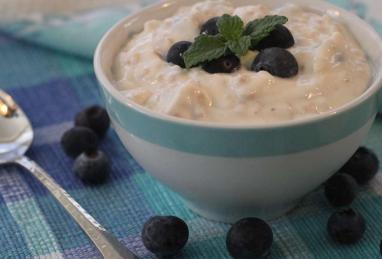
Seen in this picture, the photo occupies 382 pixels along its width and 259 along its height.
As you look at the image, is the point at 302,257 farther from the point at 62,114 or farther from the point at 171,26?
the point at 62,114

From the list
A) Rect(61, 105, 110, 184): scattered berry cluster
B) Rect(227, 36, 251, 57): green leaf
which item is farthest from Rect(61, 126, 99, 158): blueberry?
Rect(227, 36, 251, 57): green leaf

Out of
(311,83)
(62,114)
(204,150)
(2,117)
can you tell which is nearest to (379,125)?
(311,83)

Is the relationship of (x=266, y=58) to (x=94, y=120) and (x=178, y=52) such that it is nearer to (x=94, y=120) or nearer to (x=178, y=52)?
(x=178, y=52)

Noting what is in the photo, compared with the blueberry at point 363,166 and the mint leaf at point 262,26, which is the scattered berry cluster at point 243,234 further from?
the mint leaf at point 262,26

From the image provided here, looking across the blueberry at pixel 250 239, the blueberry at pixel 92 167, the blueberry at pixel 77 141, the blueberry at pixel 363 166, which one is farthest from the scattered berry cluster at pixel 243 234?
the blueberry at pixel 77 141

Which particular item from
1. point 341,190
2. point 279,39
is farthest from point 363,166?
point 279,39

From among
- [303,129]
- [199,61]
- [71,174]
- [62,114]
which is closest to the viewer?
[303,129]
